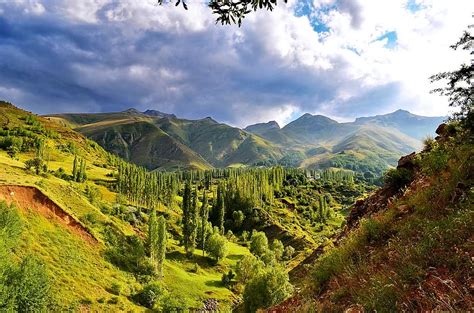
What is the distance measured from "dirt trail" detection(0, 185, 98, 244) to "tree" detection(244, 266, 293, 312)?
3431cm

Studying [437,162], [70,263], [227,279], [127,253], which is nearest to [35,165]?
[127,253]

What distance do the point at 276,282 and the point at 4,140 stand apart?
584 ft

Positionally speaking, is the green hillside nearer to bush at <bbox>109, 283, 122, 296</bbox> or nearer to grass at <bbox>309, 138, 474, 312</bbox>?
bush at <bbox>109, 283, 122, 296</bbox>

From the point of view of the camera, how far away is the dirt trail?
56294 mm

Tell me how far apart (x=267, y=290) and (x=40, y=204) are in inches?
1697

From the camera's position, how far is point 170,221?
13475 cm

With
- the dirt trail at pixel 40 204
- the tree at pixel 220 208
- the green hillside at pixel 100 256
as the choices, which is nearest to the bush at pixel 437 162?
the green hillside at pixel 100 256

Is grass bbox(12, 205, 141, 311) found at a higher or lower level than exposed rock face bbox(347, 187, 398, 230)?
lower

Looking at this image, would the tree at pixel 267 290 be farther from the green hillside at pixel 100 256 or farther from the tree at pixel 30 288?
the tree at pixel 30 288

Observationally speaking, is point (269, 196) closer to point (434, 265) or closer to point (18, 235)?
point (18, 235)

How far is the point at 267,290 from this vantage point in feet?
168

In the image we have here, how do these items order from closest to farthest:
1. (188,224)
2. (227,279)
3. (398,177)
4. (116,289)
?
(398,177)
(116,289)
(227,279)
(188,224)

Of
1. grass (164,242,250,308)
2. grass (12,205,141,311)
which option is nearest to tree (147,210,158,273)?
grass (164,242,250,308)

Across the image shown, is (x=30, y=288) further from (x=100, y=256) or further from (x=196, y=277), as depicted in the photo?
(x=196, y=277)
